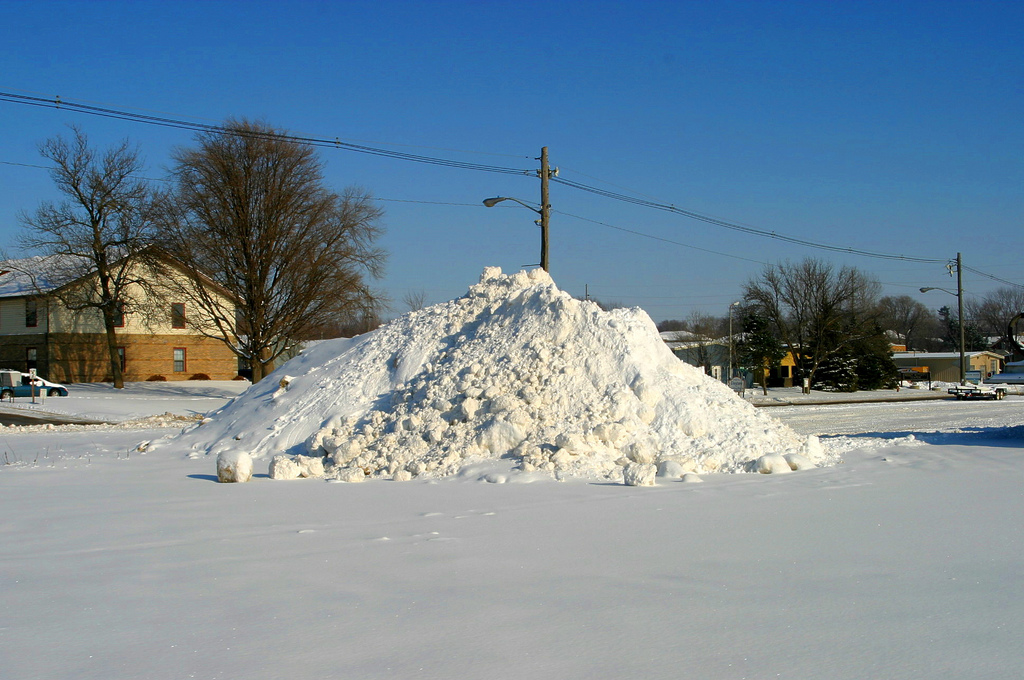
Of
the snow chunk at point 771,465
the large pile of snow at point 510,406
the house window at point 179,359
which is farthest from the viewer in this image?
the house window at point 179,359

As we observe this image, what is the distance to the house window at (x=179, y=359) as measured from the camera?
1735 inches

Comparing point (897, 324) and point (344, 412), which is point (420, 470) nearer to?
point (344, 412)

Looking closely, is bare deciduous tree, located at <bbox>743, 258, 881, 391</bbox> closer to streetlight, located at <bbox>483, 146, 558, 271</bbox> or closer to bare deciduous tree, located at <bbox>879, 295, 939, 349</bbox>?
streetlight, located at <bbox>483, 146, 558, 271</bbox>

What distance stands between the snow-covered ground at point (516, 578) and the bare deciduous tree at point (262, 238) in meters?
22.2

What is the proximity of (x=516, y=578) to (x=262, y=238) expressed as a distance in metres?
28.1

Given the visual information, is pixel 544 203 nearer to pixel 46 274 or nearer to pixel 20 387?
pixel 20 387

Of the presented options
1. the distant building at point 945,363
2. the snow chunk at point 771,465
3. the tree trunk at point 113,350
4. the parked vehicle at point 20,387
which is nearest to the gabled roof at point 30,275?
the tree trunk at point 113,350

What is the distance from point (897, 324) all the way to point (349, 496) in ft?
391

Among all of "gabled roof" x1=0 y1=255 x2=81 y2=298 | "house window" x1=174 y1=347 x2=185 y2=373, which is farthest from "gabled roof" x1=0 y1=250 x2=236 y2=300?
"house window" x1=174 y1=347 x2=185 y2=373

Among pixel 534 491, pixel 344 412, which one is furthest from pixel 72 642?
pixel 344 412

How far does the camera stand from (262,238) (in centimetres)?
3097

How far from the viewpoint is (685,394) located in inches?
474

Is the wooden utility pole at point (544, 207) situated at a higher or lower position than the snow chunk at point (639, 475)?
higher

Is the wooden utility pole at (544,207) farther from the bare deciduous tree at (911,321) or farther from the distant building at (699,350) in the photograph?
the bare deciduous tree at (911,321)
